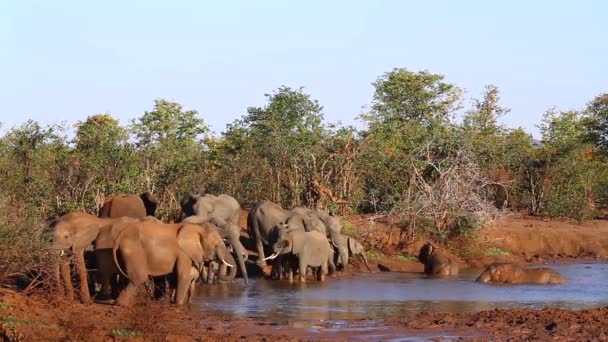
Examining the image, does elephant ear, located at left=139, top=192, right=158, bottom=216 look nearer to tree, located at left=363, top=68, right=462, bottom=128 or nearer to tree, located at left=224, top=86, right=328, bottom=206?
tree, located at left=224, top=86, right=328, bottom=206

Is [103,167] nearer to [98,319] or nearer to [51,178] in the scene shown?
[51,178]

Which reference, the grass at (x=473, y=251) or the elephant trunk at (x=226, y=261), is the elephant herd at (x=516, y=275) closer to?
the elephant trunk at (x=226, y=261)

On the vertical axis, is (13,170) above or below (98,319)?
above

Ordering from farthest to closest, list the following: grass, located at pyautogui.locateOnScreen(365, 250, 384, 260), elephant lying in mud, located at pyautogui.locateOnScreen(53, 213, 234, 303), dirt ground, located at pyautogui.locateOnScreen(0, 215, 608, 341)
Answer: grass, located at pyautogui.locateOnScreen(365, 250, 384, 260), elephant lying in mud, located at pyautogui.locateOnScreen(53, 213, 234, 303), dirt ground, located at pyautogui.locateOnScreen(0, 215, 608, 341)

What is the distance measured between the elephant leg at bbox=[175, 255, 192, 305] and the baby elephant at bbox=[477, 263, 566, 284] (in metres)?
7.90

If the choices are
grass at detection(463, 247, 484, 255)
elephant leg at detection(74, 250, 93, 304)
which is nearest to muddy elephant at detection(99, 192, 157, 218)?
elephant leg at detection(74, 250, 93, 304)

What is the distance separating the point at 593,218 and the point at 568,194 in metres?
1.57

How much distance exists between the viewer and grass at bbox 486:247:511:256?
3002 centimetres

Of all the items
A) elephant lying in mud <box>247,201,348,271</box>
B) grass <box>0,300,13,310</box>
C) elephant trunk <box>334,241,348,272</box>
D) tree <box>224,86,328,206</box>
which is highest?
tree <box>224,86,328,206</box>

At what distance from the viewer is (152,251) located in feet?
57.0

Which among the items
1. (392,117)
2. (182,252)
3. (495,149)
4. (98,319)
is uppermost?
(392,117)

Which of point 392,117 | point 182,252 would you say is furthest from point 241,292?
point 392,117

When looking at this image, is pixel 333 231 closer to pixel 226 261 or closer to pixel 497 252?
pixel 497 252

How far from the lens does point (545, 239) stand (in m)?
32.2
